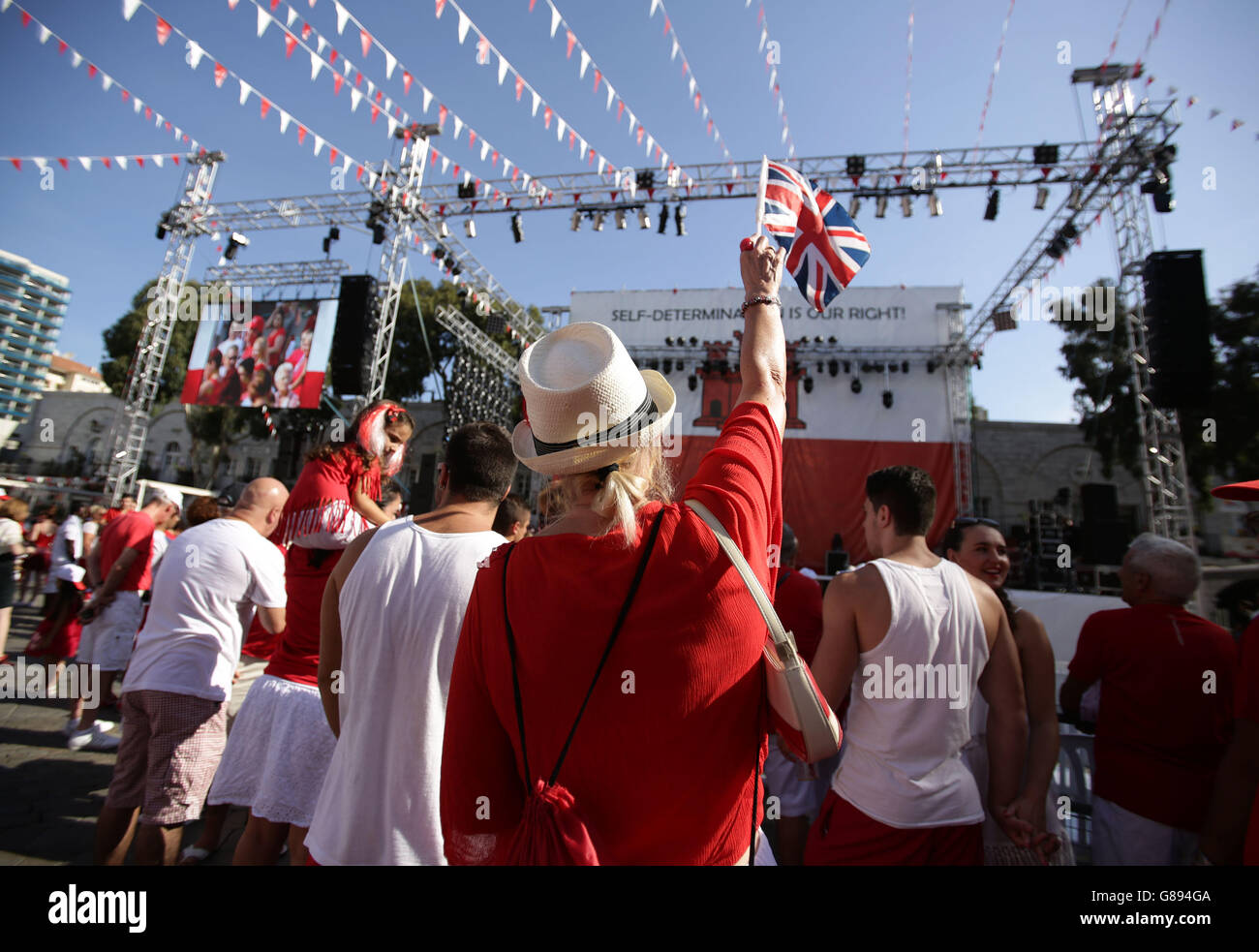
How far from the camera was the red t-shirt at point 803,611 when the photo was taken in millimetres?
3414

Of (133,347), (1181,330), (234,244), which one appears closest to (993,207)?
(1181,330)

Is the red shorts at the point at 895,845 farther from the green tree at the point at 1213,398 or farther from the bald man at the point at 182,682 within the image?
the green tree at the point at 1213,398

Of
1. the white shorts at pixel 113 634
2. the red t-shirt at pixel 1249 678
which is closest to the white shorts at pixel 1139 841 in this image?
the red t-shirt at pixel 1249 678

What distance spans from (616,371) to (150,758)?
9.32 feet

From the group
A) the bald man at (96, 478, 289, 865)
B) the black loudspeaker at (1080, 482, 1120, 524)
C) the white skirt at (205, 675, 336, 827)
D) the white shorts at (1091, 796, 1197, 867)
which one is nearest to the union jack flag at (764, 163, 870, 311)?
the white shorts at (1091, 796, 1197, 867)

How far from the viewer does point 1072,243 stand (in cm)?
1030

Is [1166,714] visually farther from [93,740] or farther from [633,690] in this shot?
[93,740]

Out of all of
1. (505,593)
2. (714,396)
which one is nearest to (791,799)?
(505,593)

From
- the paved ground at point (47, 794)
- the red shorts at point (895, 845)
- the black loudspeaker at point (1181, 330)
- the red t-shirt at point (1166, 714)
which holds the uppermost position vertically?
the black loudspeaker at point (1181, 330)

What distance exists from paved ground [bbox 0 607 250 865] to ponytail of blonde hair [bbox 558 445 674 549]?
3585mm

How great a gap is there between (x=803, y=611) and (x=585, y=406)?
278 cm

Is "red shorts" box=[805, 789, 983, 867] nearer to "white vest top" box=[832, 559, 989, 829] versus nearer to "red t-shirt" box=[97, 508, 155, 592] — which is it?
"white vest top" box=[832, 559, 989, 829]

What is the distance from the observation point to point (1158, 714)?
2.37 metres

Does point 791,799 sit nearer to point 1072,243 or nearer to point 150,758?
point 150,758
